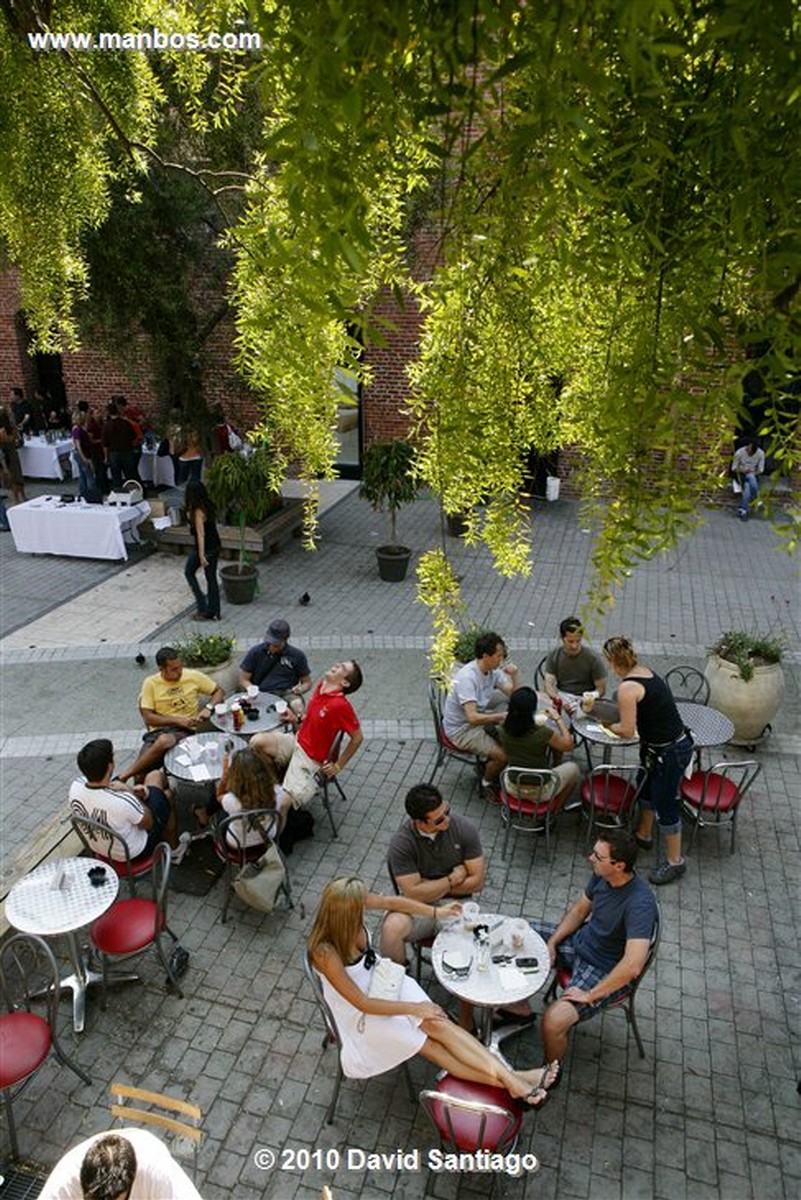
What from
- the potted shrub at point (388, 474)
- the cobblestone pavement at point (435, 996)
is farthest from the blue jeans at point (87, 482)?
the potted shrub at point (388, 474)

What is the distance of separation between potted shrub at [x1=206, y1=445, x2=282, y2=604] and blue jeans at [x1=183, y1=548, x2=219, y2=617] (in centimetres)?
54

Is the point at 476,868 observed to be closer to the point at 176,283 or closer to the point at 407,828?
the point at 407,828

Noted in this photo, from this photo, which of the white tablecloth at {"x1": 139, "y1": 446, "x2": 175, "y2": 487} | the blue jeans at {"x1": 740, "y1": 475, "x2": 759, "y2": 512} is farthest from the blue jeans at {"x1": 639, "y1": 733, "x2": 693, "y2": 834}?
the white tablecloth at {"x1": 139, "y1": 446, "x2": 175, "y2": 487}

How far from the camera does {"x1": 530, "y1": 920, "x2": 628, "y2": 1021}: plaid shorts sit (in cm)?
410

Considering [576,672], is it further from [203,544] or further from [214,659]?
[203,544]

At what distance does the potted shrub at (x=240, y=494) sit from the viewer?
10.3 m

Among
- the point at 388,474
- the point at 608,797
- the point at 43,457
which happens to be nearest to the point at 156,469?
the point at 43,457

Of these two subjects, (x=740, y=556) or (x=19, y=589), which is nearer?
(x=19, y=589)

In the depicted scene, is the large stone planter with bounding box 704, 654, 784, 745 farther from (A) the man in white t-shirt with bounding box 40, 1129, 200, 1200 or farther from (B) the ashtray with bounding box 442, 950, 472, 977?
(A) the man in white t-shirt with bounding box 40, 1129, 200, 1200

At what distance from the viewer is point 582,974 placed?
4.24m

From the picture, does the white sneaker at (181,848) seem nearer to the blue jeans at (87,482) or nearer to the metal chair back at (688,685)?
the metal chair back at (688,685)

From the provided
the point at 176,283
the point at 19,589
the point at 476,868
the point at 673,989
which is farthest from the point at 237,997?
the point at 176,283

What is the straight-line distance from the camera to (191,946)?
5.06 m

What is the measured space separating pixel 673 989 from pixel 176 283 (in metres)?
9.97
